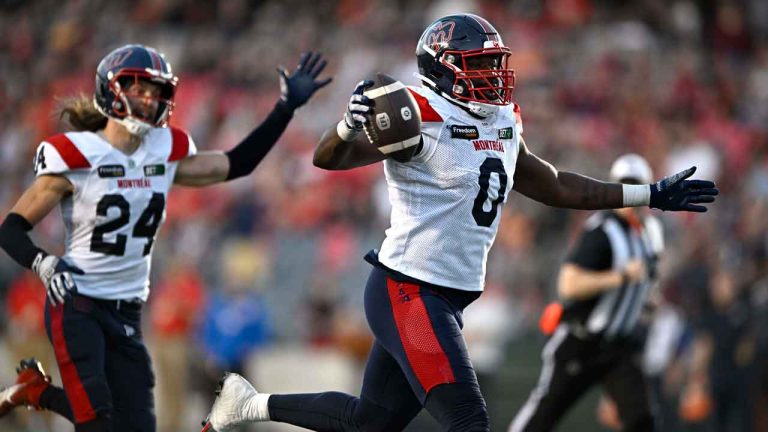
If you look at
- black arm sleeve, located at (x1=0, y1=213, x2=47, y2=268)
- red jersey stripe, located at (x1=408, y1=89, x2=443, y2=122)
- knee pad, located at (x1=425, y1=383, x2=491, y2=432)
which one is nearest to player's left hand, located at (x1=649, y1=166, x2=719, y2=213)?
red jersey stripe, located at (x1=408, y1=89, x2=443, y2=122)

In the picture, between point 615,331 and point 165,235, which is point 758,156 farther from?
point 165,235

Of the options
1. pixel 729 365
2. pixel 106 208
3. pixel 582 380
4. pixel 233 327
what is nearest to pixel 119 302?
pixel 106 208

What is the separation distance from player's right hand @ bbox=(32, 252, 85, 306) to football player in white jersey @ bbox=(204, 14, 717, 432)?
3.38ft

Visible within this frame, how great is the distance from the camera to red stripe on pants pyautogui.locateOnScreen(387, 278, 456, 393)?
183 inches

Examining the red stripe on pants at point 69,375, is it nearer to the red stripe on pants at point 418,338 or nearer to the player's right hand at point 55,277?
the player's right hand at point 55,277

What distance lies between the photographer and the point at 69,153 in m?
5.38

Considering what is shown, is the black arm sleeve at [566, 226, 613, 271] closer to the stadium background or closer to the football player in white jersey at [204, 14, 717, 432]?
the football player in white jersey at [204, 14, 717, 432]

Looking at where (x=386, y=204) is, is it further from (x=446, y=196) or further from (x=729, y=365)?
(x=446, y=196)

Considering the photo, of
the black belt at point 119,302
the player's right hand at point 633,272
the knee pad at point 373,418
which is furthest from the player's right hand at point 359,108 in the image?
the player's right hand at point 633,272

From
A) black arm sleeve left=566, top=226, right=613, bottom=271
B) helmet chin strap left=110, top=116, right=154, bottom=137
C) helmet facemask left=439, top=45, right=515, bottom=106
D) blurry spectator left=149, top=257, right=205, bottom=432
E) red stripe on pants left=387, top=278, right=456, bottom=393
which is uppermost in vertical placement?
helmet facemask left=439, top=45, right=515, bottom=106

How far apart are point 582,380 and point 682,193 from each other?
7.24 ft

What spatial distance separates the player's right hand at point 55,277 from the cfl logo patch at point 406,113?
1.60 m

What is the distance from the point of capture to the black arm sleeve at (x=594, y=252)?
714cm

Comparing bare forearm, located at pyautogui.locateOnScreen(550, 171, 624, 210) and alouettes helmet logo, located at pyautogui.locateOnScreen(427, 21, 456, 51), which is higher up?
alouettes helmet logo, located at pyautogui.locateOnScreen(427, 21, 456, 51)
